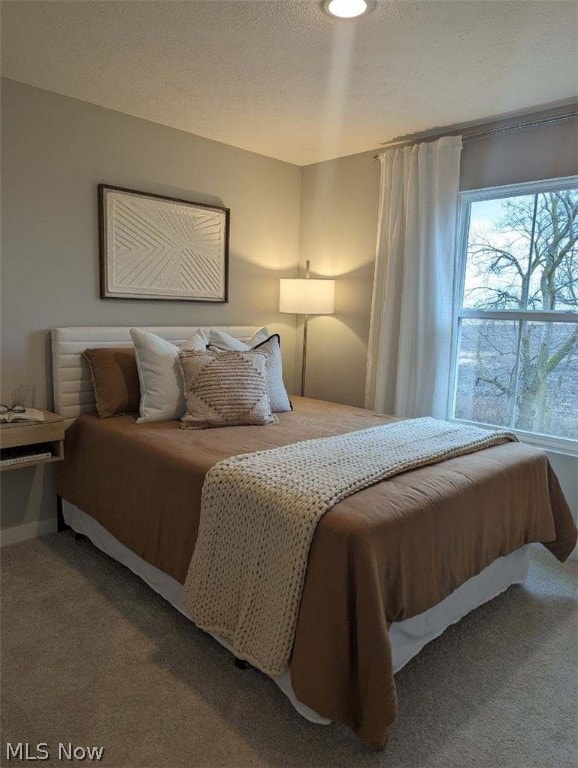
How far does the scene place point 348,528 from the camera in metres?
1.51

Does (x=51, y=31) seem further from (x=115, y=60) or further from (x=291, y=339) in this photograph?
(x=291, y=339)

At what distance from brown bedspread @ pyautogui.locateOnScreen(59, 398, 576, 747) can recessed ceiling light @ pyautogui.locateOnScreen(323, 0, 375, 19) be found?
1.71 metres

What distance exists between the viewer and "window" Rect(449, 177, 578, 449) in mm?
2844

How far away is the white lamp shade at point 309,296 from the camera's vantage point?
3.67 metres

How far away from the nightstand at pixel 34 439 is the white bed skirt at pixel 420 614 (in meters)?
0.38

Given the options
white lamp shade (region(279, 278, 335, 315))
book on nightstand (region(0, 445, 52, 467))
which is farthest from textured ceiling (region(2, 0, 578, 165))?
book on nightstand (region(0, 445, 52, 467))

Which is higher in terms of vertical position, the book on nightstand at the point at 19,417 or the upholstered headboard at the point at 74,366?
the upholstered headboard at the point at 74,366

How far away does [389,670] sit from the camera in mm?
1425

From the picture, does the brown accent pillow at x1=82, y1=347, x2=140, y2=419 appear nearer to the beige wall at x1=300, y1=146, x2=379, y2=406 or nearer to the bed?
the bed

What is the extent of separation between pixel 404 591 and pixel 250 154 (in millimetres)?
3126

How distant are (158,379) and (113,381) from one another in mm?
262

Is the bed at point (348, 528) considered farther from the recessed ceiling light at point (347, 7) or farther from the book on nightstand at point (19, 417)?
the recessed ceiling light at point (347, 7)

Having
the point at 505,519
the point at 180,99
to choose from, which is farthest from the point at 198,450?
the point at 180,99

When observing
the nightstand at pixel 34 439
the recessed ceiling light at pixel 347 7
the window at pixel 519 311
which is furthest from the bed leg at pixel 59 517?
the recessed ceiling light at pixel 347 7
